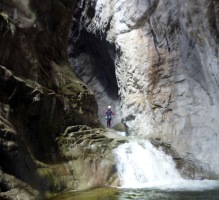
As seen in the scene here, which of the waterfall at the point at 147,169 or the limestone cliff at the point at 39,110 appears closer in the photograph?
the limestone cliff at the point at 39,110

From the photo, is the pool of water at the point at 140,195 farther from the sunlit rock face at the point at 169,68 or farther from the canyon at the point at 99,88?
the sunlit rock face at the point at 169,68

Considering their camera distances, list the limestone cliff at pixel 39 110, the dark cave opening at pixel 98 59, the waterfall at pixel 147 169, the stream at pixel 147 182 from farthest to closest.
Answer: the dark cave opening at pixel 98 59, the waterfall at pixel 147 169, the stream at pixel 147 182, the limestone cliff at pixel 39 110

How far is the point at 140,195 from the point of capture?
30.5ft

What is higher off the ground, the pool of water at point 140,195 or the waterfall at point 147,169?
the waterfall at point 147,169

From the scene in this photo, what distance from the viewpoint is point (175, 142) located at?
1564 cm

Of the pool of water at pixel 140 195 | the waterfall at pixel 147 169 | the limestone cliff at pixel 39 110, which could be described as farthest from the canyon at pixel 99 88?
the pool of water at pixel 140 195

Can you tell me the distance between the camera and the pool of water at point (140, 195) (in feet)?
28.9

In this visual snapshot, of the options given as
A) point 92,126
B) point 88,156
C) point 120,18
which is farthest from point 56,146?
point 120,18

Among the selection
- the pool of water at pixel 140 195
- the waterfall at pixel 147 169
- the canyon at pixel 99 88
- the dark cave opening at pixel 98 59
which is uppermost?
the dark cave opening at pixel 98 59

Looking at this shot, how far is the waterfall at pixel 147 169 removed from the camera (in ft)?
37.8

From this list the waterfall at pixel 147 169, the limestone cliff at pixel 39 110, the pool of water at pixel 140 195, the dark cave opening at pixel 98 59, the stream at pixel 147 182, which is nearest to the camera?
the limestone cliff at pixel 39 110

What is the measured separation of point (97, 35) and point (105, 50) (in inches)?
48.9

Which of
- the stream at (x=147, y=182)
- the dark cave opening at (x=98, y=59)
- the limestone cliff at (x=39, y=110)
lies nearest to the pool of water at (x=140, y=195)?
the stream at (x=147, y=182)

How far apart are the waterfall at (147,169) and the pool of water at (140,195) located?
40.6 inches
